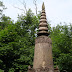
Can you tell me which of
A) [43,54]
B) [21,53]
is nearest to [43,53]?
[43,54]

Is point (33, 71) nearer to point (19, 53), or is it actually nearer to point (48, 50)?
point (48, 50)

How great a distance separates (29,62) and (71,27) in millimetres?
5866

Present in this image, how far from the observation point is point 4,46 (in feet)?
46.4

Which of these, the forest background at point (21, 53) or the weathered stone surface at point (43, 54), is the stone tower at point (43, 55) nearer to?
the weathered stone surface at point (43, 54)

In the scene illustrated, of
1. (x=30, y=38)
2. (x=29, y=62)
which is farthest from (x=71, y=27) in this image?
(x=30, y=38)

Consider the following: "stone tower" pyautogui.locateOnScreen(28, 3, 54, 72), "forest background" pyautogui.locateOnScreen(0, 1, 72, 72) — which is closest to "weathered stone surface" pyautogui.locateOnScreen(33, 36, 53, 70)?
"stone tower" pyautogui.locateOnScreen(28, 3, 54, 72)

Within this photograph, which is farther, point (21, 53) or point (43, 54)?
point (21, 53)

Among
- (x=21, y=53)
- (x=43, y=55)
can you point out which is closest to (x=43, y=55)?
(x=43, y=55)

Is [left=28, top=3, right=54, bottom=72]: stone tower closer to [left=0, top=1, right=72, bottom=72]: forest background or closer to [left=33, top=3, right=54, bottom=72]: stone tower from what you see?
[left=33, top=3, right=54, bottom=72]: stone tower

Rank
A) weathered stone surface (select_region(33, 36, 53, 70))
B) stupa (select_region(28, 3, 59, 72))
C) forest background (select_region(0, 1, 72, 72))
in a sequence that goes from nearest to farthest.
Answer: stupa (select_region(28, 3, 59, 72)), weathered stone surface (select_region(33, 36, 53, 70)), forest background (select_region(0, 1, 72, 72))

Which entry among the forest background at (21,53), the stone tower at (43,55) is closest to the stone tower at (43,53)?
the stone tower at (43,55)

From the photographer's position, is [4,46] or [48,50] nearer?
[48,50]

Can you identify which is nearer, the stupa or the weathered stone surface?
the stupa

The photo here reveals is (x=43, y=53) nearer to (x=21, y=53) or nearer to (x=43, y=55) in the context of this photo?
(x=43, y=55)
